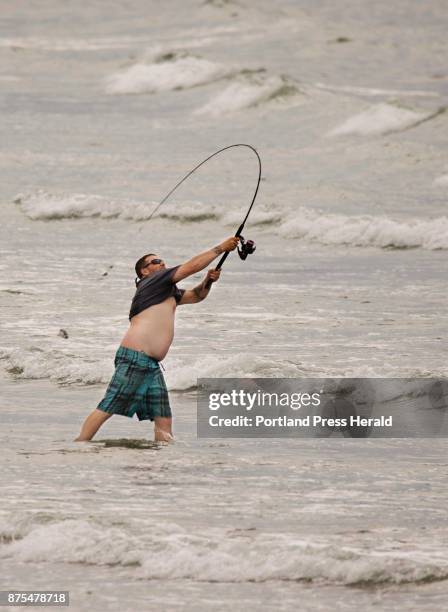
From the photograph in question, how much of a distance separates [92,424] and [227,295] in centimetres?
586

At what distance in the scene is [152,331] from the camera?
8.15 metres

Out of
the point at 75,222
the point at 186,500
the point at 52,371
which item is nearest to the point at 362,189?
the point at 75,222

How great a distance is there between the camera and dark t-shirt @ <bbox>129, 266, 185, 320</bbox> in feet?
26.9

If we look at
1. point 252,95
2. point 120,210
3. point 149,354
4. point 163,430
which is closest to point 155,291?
point 149,354

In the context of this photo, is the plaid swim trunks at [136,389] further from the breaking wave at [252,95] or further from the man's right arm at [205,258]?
the breaking wave at [252,95]

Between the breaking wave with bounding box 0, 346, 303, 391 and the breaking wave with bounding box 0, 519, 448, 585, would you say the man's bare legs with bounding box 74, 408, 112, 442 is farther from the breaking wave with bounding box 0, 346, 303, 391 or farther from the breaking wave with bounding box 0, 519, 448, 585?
the breaking wave with bounding box 0, 346, 303, 391

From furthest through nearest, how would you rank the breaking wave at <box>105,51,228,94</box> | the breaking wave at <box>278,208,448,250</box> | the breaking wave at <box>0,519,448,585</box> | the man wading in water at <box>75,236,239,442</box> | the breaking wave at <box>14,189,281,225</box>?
the breaking wave at <box>105,51,228,94</box>, the breaking wave at <box>14,189,281,225</box>, the breaking wave at <box>278,208,448,250</box>, the man wading in water at <box>75,236,239,442</box>, the breaking wave at <box>0,519,448,585</box>

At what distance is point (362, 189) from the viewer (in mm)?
20906

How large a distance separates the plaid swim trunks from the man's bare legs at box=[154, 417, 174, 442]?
0.04 m

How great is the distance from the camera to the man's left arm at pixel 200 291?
26.7 feet

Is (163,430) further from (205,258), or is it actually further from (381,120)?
(381,120)

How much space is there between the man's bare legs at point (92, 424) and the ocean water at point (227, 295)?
89mm

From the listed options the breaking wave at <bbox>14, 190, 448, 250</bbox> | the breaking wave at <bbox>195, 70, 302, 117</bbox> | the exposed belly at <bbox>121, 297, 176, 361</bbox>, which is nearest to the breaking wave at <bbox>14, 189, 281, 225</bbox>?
the breaking wave at <bbox>14, 190, 448, 250</bbox>

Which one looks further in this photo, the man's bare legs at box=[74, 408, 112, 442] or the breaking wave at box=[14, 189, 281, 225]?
Answer: the breaking wave at box=[14, 189, 281, 225]
